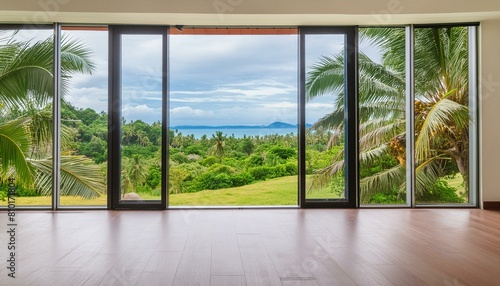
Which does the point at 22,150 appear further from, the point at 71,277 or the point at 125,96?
the point at 71,277

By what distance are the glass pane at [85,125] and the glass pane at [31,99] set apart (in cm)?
16

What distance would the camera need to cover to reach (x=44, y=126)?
5453 mm

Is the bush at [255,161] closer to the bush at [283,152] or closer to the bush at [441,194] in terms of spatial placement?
the bush at [283,152]

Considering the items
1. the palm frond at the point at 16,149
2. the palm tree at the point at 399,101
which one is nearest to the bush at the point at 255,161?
the palm tree at the point at 399,101

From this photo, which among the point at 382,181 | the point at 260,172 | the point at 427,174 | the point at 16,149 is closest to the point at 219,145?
the point at 260,172

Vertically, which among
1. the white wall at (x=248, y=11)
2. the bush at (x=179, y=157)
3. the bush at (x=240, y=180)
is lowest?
the bush at (x=240, y=180)

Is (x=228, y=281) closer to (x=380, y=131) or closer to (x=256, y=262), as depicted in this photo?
(x=256, y=262)

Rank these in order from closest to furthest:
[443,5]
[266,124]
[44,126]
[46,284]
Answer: [46,284] < [443,5] < [44,126] < [266,124]

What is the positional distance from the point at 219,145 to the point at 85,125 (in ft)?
5.71

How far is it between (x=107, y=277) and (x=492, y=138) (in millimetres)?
4585

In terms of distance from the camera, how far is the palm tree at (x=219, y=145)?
637 cm

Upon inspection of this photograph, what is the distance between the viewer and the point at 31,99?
17.9 feet

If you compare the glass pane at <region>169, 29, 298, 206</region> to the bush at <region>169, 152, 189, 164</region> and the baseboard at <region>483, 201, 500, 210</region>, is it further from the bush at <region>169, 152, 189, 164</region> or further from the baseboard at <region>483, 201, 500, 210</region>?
the baseboard at <region>483, 201, 500, 210</region>

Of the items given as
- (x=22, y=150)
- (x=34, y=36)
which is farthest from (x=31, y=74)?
(x=22, y=150)
